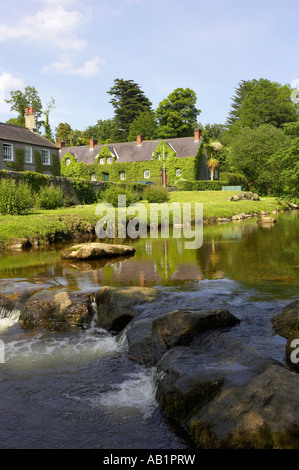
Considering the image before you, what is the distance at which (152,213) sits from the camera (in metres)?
26.1

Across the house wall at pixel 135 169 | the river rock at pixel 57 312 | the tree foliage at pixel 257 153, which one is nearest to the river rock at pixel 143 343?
the river rock at pixel 57 312

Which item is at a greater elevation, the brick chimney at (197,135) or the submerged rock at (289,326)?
the brick chimney at (197,135)

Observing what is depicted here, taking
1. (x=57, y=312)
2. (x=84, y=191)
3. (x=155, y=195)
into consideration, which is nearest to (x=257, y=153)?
(x=155, y=195)

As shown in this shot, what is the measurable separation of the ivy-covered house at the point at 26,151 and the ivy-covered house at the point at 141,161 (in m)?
19.5

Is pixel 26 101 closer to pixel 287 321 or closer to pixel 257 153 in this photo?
pixel 257 153

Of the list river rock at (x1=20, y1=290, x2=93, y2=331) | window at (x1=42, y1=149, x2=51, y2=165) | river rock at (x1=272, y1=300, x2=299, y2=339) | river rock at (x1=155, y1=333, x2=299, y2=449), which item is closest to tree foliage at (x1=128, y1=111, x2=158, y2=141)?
window at (x1=42, y1=149, x2=51, y2=165)

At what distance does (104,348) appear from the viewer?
6555mm

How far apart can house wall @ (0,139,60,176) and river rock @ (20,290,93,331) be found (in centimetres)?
3289

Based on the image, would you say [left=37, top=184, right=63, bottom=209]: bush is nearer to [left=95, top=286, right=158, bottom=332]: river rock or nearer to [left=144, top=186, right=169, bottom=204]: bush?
[left=144, top=186, right=169, bottom=204]: bush

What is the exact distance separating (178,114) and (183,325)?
73.1m

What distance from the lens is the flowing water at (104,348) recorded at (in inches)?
165

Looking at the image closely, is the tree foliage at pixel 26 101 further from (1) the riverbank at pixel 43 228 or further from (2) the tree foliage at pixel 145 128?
(1) the riverbank at pixel 43 228

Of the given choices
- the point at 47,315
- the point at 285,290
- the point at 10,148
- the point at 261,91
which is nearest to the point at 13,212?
the point at 47,315

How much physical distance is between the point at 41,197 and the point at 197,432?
24328mm
